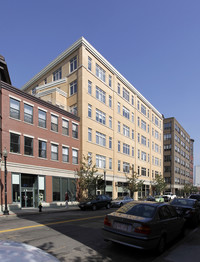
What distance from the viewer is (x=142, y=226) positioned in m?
6.66

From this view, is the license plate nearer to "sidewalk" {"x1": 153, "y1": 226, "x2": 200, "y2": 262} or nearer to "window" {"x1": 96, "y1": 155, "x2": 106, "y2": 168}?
"sidewalk" {"x1": 153, "y1": 226, "x2": 200, "y2": 262}

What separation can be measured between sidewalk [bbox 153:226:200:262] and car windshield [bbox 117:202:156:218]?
46.2 inches

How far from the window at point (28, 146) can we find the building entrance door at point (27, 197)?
371 cm

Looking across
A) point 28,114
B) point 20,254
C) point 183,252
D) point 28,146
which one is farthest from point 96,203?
point 20,254

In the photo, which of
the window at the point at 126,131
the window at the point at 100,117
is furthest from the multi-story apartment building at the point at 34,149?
the window at the point at 126,131

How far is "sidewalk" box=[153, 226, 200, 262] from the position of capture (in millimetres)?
6684

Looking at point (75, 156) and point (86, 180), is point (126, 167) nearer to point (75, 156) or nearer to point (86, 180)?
point (75, 156)

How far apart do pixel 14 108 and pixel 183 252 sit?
21.0 metres

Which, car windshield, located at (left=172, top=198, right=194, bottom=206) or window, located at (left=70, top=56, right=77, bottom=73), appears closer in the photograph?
car windshield, located at (left=172, top=198, right=194, bottom=206)

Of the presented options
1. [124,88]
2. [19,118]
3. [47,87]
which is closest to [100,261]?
[19,118]

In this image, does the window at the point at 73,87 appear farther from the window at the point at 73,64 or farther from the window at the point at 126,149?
the window at the point at 126,149

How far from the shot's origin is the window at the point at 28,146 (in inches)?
990

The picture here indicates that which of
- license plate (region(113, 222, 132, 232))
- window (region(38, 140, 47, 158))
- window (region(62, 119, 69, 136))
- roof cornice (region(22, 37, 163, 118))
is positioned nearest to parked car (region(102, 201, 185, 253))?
license plate (region(113, 222, 132, 232))

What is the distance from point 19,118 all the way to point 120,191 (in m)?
25.0
